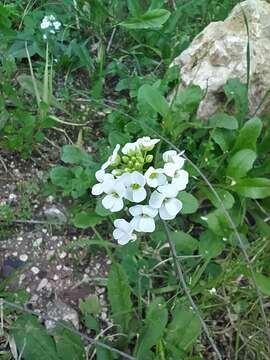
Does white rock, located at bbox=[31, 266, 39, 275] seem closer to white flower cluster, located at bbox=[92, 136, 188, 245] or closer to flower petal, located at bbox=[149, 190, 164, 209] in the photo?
white flower cluster, located at bbox=[92, 136, 188, 245]

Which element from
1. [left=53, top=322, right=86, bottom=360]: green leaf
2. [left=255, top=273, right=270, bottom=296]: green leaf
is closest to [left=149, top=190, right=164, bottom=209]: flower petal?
[left=53, top=322, right=86, bottom=360]: green leaf

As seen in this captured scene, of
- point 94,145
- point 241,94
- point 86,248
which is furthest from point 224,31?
point 86,248

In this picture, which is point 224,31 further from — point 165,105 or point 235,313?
point 235,313

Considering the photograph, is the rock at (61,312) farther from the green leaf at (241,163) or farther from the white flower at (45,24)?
the white flower at (45,24)

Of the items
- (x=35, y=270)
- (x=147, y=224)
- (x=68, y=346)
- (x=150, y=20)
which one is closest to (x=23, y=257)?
(x=35, y=270)

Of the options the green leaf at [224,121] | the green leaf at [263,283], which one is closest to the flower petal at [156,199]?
the green leaf at [263,283]

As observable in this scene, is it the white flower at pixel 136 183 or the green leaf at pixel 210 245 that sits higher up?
the white flower at pixel 136 183
